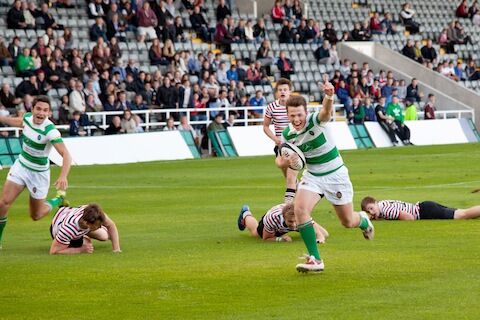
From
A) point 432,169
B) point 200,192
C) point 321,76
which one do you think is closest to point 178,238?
point 200,192

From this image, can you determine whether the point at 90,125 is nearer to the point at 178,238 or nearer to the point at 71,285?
the point at 178,238

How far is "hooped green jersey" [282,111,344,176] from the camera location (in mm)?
13062

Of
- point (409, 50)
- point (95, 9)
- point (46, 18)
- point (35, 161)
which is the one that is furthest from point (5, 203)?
point (409, 50)

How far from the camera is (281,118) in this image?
62.4ft

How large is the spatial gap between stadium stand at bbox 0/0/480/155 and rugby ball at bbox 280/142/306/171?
66.1 ft

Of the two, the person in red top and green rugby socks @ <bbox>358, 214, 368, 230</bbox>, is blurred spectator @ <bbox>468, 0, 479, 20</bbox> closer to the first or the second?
the person in red top

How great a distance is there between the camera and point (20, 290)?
11977 mm

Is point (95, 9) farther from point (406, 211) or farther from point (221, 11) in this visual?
point (406, 211)

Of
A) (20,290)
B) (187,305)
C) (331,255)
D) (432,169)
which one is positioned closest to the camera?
(187,305)

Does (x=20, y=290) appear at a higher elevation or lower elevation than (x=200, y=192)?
higher

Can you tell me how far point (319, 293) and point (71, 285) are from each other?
2514 millimetres

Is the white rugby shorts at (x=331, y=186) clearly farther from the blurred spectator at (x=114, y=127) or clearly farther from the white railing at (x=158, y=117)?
the blurred spectator at (x=114, y=127)

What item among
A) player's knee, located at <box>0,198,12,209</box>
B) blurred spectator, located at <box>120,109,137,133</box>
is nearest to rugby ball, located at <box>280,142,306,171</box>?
player's knee, located at <box>0,198,12,209</box>

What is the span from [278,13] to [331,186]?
37.5 m
